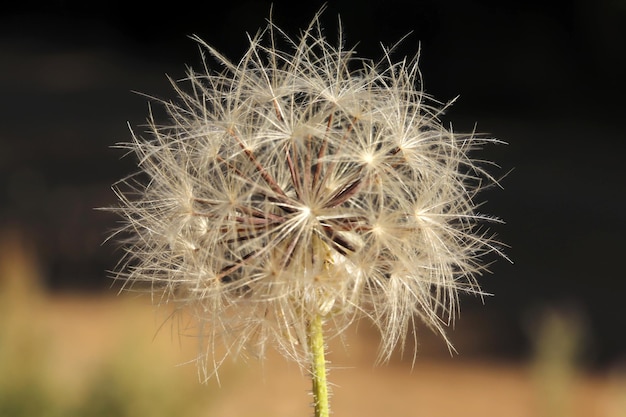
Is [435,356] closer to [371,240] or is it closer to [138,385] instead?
[138,385]

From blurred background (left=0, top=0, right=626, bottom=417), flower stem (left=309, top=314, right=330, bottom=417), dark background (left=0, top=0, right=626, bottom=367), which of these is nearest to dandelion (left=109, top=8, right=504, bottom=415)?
flower stem (left=309, top=314, right=330, bottom=417)

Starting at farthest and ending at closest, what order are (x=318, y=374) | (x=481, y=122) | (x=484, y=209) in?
(x=481, y=122) < (x=484, y=209) < (x=318, y=374)

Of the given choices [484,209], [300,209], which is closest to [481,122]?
[484,209]

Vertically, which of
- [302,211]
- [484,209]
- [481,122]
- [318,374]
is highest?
[481,122]

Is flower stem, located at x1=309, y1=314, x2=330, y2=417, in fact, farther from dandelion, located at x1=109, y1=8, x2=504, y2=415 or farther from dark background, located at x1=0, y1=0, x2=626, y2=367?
dark background, located at x1=0, y1=0, x2=626, y2=367

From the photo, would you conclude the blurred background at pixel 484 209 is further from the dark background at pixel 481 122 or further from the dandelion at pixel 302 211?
the dandelion at pixel 302 211

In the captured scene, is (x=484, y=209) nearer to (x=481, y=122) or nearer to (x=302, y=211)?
(x=481, y=122)

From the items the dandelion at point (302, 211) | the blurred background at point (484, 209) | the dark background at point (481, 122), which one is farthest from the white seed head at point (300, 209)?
the dark background at point (481, 122)
